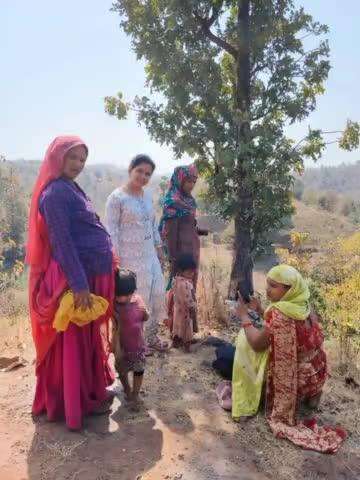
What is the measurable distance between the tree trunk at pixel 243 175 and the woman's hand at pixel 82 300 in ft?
8.90

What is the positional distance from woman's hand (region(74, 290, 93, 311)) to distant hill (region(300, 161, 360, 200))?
193ft

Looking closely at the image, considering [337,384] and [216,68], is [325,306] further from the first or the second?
[216,68]

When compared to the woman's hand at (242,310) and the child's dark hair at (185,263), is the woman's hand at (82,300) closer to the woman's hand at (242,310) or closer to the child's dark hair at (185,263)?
the woman's hand at (242,310)

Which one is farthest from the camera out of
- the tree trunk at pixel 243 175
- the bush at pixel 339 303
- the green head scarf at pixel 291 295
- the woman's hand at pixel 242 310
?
the tree trunk at pixel 243 175

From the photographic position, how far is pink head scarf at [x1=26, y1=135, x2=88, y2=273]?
2.92 metres

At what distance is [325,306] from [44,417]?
443 cm

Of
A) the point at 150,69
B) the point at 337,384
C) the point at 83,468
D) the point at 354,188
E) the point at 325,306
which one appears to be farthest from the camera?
the point at 354,188

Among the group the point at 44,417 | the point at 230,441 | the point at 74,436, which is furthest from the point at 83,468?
the point at 230,441

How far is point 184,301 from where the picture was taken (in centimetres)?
443

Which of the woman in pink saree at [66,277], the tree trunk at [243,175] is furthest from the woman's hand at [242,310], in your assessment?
the tree trunk at [243,175]

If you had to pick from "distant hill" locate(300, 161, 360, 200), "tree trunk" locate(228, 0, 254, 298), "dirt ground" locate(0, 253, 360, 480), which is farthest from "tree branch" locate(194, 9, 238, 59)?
"distant hill" locate(300, 161, 360, 200)

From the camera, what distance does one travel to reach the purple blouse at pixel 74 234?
2871mm

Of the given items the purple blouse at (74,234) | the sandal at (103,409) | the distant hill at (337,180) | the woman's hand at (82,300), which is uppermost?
the distant hill at (337,180)

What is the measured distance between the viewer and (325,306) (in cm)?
656
